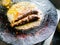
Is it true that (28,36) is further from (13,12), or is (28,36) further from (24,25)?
(13,12)

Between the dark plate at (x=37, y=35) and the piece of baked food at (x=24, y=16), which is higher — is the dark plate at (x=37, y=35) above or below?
below

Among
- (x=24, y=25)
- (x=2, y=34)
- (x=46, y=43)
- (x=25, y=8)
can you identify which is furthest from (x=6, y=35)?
(x=46, y=43)

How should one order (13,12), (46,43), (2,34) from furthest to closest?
(46,43) < (13,12) < (2,34)

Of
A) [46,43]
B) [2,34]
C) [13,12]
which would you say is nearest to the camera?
[2,34]

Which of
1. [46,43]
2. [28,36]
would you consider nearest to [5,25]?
[28,36]

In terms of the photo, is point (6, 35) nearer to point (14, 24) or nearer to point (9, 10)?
point (14, 24)

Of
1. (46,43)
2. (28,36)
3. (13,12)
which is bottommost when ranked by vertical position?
(46,43)

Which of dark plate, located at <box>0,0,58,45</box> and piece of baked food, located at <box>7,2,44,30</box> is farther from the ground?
piece of baked food, located at <box>7,2,44,30</box>

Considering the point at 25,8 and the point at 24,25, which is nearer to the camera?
the point at 24,25

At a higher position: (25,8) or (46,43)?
(25,8)
